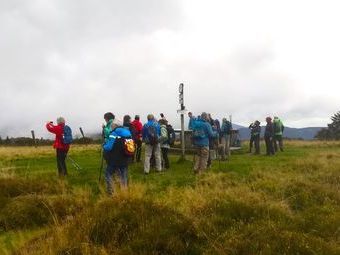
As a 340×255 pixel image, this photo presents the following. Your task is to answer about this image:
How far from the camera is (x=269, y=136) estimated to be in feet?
97.9

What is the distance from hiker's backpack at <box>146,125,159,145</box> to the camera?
2078 cm

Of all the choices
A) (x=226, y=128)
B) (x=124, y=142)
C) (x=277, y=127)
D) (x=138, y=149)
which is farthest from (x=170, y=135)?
(x=124, y=142)

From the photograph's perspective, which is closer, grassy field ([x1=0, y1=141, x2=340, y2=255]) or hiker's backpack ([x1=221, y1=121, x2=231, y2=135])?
grassy field ([x1=0, y1=141, x2=340, y2=255])

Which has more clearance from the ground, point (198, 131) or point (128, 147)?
point (198, 131)

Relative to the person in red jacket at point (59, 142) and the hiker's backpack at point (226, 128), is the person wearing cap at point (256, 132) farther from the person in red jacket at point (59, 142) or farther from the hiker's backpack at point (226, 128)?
the person in red jacket at point (59, 142)

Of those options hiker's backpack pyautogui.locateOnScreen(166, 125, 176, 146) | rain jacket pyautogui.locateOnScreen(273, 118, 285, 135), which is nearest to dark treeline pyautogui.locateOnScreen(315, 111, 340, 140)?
rain jacket pyautogui.locateOnScreen(273, 118, 285, 135)

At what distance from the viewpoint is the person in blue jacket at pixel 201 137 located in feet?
65.2

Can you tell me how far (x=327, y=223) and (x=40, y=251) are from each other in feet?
17.3

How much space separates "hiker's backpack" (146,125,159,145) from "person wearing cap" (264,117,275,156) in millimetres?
10269

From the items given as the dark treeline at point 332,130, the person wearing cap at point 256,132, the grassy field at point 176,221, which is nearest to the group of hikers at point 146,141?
the person wearing cap at point 256,132

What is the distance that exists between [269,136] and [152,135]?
10.7 m

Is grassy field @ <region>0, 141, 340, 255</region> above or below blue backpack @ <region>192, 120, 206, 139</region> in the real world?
below

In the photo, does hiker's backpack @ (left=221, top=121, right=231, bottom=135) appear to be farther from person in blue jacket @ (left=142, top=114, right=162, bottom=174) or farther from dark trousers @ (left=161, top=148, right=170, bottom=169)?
person in blue jacket @ (left=142, top=114, right=162, bottom=174)

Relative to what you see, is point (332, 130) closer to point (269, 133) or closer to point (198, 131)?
point (269, 133)
